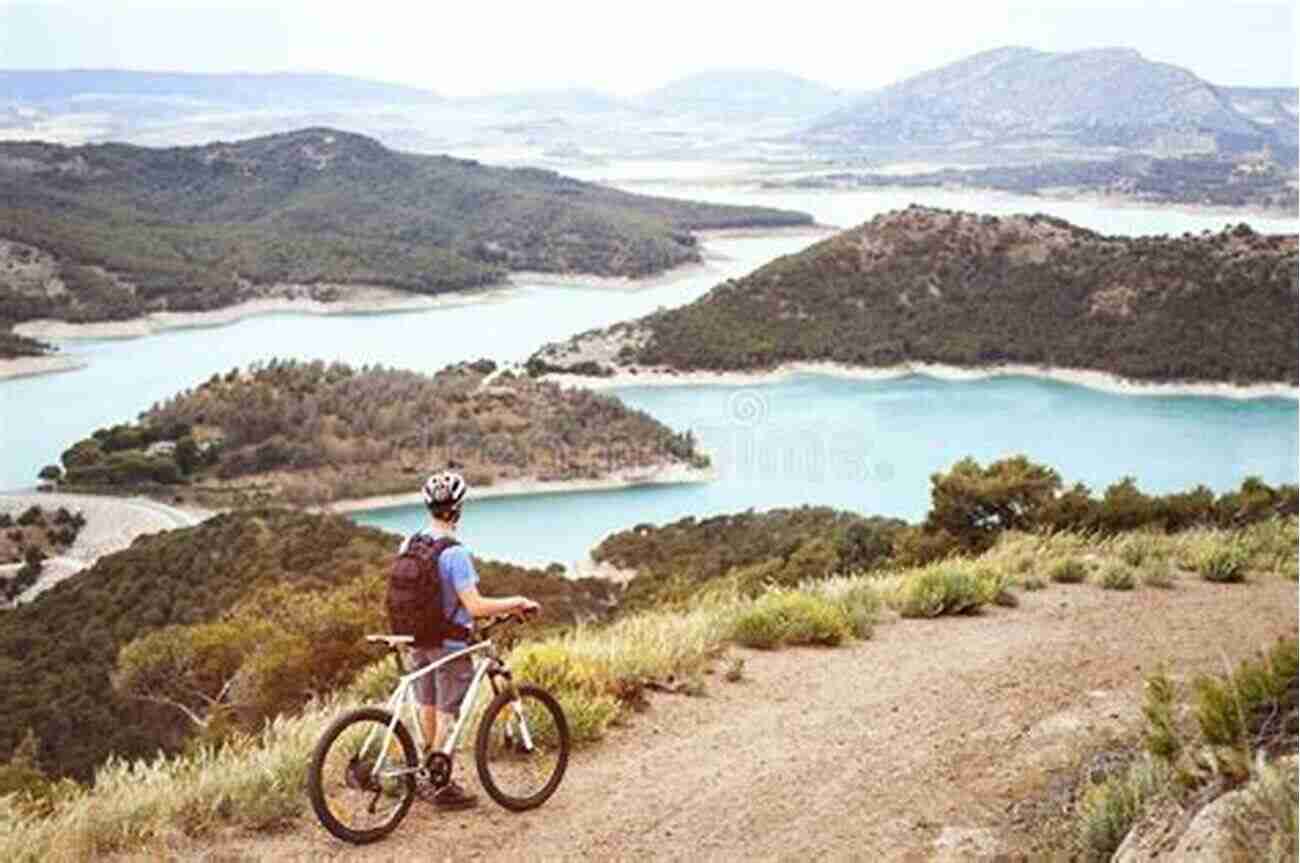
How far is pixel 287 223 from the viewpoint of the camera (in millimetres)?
162000

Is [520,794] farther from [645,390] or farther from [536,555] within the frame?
[645,390]

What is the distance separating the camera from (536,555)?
5653cm

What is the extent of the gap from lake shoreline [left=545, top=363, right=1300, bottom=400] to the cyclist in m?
83.4

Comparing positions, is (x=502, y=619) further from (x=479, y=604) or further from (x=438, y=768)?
(x=438, y=768)

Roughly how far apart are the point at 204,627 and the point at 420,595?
16.9 meters

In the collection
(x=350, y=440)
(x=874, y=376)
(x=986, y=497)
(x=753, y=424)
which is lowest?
(x=753, y=424)

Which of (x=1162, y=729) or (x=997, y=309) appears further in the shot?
(x=997, y=309)

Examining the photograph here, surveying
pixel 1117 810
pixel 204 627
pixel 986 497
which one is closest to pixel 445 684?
pixel 1117 810

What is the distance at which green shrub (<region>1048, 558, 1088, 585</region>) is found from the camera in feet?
33.7

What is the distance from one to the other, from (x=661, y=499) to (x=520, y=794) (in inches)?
2489

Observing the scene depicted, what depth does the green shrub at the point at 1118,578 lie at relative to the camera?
9.88 meters

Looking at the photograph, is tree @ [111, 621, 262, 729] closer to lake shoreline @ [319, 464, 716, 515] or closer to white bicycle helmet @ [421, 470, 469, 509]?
white bicycle helmet @ [421, 470, 469, 509]

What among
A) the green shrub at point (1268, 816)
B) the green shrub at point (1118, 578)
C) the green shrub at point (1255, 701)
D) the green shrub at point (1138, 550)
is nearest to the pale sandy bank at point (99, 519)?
the green shrub at point (1138, 550)

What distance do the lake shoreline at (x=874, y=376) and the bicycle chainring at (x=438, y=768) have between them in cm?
8340
